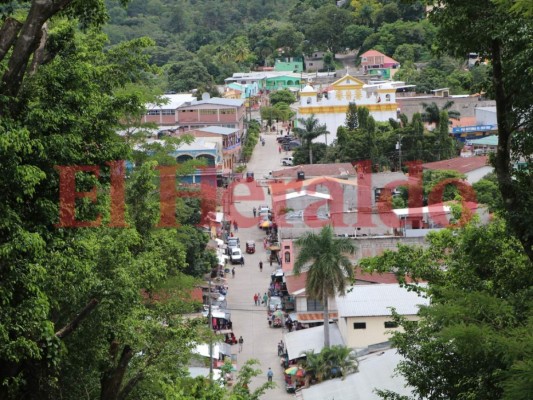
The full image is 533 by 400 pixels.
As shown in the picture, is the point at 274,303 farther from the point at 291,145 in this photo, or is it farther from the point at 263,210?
the point at 291,145

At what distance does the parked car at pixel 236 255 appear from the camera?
31.1 meters

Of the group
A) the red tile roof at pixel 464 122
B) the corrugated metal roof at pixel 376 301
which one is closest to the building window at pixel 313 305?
the corrugated metal roof at pixel 376 301

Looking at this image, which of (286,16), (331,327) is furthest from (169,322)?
(286,16)

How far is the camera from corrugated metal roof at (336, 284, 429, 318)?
2177cm

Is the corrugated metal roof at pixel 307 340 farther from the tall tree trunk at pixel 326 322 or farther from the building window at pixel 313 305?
the building window at pixel 313 305

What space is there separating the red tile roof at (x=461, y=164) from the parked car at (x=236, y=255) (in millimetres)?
9554

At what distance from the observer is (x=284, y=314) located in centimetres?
2520

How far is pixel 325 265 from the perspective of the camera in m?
21.9

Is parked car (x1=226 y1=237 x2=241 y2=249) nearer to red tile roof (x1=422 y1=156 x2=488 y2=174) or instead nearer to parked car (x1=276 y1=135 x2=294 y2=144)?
red tile roof (x1=422 y1=156 x2=488 y2=174)

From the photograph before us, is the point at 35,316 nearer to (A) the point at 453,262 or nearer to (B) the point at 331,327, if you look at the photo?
(A) the point at 453,262

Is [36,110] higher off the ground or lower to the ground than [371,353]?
higher

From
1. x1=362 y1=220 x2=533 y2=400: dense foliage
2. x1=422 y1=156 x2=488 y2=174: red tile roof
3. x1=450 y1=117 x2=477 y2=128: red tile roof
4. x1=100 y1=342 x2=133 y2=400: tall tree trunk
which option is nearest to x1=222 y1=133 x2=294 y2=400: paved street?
x1=422 y1=156 x2=488 y2=174: red tile roof

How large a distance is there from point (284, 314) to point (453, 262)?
566 inches

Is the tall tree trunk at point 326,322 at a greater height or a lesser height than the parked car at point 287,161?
lesser
